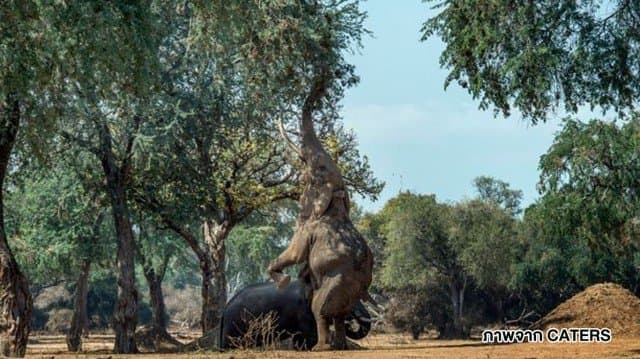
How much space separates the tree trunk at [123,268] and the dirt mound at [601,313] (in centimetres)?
1277

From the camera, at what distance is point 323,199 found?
70.1 ft

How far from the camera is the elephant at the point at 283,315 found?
78.3 ft

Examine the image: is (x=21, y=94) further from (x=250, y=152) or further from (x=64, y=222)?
(x=64, y=222)

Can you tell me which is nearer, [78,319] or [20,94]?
[20,94]

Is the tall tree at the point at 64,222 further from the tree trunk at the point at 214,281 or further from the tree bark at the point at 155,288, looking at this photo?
the tree bark at the point at 155,288

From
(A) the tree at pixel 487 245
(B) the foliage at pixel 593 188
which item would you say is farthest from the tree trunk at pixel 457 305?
(B) the foliage at pixel 593 188

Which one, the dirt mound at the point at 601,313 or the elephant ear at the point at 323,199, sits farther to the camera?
the dirt mound at the point at 601,313

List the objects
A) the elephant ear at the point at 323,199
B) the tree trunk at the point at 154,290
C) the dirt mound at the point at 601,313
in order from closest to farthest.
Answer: the elephant ear at the point at 323,199 → the dirt mound at the point at 601,313 → the tree trunk at the point at 154,290

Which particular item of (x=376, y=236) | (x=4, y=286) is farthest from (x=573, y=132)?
(x=376, y=236)

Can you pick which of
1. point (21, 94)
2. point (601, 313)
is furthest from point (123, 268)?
point (21, 94)

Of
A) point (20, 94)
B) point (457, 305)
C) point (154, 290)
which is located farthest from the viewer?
point (457, 305)

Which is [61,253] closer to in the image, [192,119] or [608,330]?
[192,119]

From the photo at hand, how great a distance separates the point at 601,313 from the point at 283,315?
26.3 feet

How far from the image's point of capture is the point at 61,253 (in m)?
39.5
